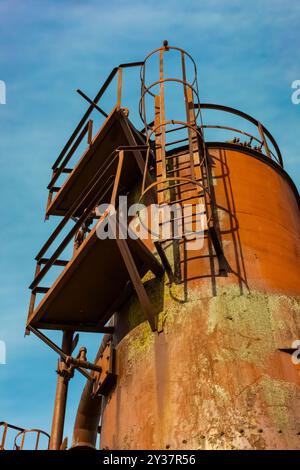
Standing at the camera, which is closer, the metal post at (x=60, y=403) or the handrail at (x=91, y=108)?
the metal post at (x=60, y=403)

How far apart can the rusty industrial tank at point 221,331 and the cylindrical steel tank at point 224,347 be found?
0.01 m

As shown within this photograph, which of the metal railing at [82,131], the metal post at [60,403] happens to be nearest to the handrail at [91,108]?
the metal railing at [82,131]

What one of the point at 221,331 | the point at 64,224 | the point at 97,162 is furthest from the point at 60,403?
the point at 97,162

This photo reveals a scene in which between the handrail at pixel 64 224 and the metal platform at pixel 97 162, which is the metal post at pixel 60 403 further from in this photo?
the metal platform at pixel 97 162

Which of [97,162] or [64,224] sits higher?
[97,162]

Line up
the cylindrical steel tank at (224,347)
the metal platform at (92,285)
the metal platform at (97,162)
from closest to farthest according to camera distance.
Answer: the cylindrical steel tank at (224,347), the metal platform at (92,285), the metal platform at (97,162)

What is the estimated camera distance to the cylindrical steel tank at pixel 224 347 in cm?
588

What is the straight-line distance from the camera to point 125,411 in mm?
6957

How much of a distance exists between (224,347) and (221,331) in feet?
0.74

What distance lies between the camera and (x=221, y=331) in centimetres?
657

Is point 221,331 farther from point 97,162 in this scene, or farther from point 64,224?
point 97,162

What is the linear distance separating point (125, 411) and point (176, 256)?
7.15 feet
